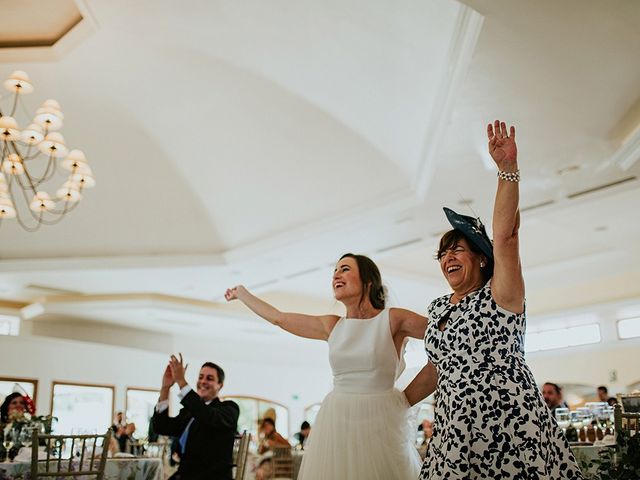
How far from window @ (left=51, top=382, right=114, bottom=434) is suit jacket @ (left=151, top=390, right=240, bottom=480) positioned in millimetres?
10648

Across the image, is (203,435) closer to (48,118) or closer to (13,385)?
(48,118)

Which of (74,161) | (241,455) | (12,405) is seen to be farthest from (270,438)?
(241,455)

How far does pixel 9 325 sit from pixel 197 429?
442 inches

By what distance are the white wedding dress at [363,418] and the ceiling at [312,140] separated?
1.71 feet

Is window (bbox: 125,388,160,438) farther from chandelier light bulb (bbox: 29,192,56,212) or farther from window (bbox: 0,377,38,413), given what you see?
chandelier light bulb (bbox: 29,192,56,212)

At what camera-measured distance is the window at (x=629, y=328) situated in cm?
1381

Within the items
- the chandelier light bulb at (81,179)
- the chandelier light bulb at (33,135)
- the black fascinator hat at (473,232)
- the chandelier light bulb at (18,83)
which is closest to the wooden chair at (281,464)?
the chandelier light bulb at (81,179)

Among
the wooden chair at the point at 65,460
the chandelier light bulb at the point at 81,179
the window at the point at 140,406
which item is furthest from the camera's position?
the window at the point at 140,406

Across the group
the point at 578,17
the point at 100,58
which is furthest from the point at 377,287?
the point at 100,58

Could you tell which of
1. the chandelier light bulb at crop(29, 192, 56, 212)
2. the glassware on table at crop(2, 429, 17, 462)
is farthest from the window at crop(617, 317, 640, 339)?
the glassware on table at crop(2, 429, 17, 462)

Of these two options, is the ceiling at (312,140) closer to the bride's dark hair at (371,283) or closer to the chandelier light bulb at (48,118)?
the bride's dark hair at (371,283)

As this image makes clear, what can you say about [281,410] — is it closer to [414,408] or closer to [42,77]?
[42,77]

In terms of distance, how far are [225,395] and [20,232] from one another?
22.9ft

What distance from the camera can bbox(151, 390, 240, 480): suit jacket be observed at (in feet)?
11.6
